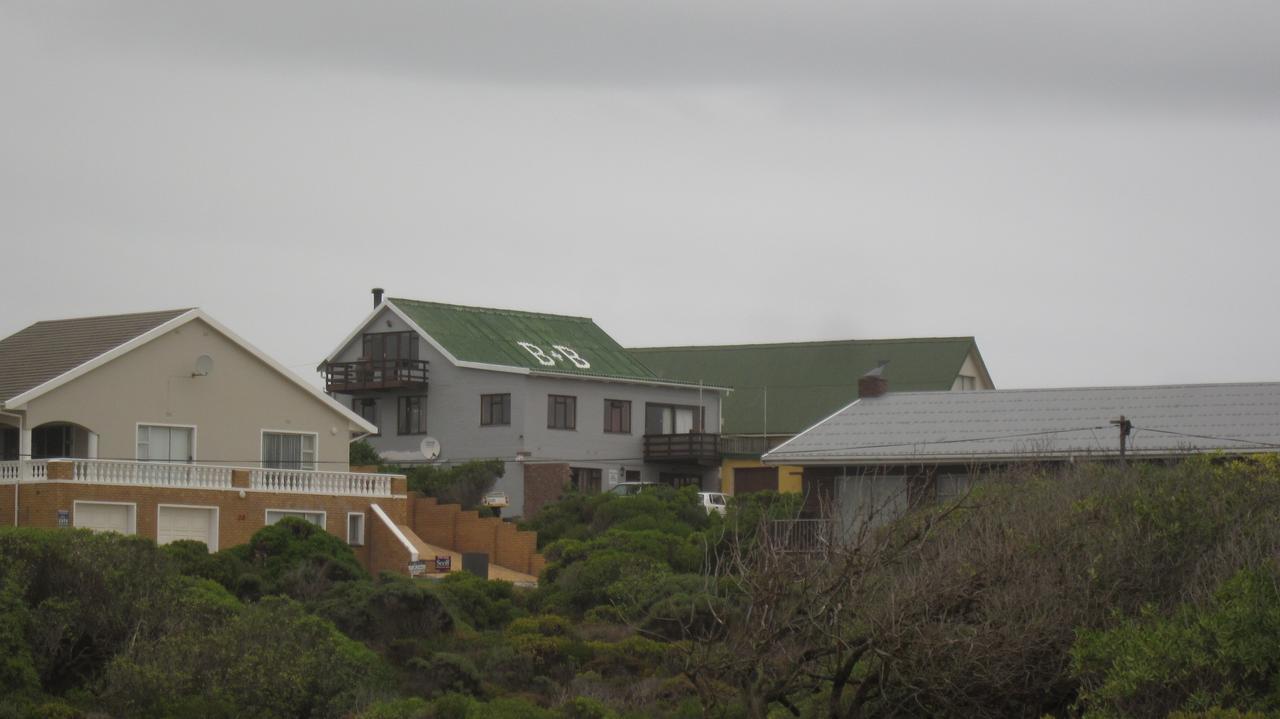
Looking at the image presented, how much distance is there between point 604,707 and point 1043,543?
6927 millimetres

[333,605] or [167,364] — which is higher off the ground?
[167,364]

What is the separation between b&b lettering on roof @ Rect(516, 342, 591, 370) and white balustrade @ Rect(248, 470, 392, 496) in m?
14.7

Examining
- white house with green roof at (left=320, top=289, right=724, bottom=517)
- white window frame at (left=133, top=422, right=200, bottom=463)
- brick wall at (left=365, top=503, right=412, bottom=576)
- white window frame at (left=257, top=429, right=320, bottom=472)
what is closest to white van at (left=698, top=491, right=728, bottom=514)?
white house with green roof at (left=320, top=289, right=724, bottom=517)

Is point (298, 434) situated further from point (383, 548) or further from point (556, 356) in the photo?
point (556, 356)

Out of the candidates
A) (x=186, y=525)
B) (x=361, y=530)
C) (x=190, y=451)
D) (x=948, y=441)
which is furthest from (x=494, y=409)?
(x=948, y=441)

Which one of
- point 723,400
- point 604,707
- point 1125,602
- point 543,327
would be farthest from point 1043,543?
point 723,400

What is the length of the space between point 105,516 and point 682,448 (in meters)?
25.3

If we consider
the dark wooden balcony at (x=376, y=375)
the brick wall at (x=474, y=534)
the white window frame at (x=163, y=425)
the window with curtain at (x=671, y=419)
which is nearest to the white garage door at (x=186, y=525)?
the white window frame at (x=163, y=425)

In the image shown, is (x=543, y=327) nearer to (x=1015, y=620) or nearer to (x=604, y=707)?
(x=604, y=707)

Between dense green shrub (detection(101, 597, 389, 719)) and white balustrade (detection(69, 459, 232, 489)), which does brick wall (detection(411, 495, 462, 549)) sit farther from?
dense green shrub (detection(101, 597, 389, 719))

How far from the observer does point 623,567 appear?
36.9 metres

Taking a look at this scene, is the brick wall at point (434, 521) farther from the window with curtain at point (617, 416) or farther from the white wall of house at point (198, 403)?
the window with curtain at point (617, 416)

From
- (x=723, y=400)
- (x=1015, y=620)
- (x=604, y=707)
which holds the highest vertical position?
(x=723, y=400)

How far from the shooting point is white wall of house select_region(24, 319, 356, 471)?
137ft
